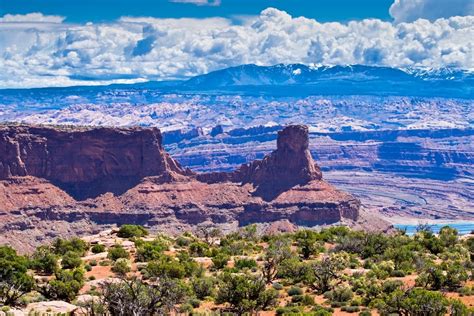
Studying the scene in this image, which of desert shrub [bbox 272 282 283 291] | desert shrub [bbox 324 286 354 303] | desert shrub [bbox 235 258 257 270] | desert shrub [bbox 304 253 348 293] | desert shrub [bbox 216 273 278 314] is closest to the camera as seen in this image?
desert shrub [bbox 216 273 278 314]

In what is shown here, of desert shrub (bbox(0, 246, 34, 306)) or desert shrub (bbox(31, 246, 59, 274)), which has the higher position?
desert shrub (bbox(0, 246, 34, 306))

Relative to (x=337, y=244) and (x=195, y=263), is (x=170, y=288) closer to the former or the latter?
(x=195, y=263)

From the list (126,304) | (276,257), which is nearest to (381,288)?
(276,257)

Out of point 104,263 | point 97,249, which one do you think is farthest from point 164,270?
point 97,249

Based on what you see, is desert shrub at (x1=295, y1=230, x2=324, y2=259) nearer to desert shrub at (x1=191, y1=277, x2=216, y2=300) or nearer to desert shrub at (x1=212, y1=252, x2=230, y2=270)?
desert shrub at (x1=212, y1=252, x2=230, y2=270)

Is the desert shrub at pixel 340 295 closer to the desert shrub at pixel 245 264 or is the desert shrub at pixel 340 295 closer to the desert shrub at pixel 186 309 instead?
the desert shrub at pixel 186 309

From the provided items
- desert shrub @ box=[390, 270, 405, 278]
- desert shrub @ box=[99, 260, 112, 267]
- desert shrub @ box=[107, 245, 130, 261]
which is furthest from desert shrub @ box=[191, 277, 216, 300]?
desert shrub @ box=[390, 270, 405, 278]

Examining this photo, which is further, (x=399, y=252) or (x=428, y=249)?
(x=428, y=249)

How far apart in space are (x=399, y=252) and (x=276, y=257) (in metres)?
9.10

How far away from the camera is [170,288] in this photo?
4622cm

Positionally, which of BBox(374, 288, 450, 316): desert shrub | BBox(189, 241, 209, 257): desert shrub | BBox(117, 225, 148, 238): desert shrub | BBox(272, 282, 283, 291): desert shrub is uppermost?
BBox(374, 288, 450, 316): desert shrub

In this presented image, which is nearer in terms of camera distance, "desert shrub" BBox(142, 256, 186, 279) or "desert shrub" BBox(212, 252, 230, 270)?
"desert shrub" BBox(142, 256, 186, 279)

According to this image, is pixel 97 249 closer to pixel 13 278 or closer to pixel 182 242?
pixel 182 242

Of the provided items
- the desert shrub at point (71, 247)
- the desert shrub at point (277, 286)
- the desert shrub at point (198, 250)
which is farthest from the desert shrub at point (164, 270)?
the desert shrub at point (71, 247)
